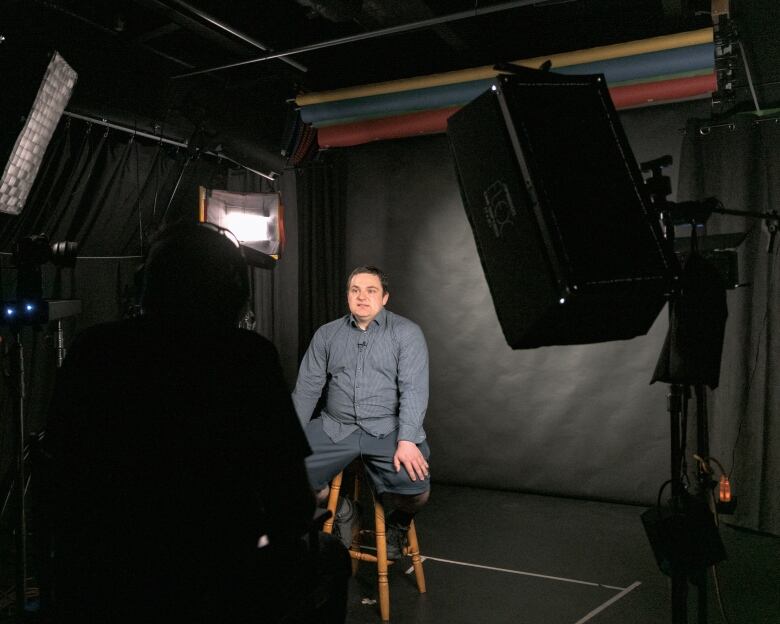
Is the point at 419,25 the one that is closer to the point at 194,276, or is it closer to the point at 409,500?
the point at 409,500

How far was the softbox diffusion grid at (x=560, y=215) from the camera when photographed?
1297mm

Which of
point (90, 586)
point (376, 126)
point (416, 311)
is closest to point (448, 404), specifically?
point (416, 311)

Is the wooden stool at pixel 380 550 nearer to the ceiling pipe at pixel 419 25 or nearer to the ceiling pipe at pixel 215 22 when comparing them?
the ceiling pipe at pixel 419 25

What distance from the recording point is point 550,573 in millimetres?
3230

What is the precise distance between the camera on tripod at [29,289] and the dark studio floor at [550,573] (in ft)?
5.78

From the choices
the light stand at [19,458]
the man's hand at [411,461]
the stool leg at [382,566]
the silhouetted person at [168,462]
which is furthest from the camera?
the man's hand at [411,461]

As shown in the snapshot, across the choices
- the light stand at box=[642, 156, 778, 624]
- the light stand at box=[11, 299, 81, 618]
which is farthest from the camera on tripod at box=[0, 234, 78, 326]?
the light stand at box=[642, 156, 778, 624]

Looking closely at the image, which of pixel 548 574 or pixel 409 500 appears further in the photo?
pixel 548 574

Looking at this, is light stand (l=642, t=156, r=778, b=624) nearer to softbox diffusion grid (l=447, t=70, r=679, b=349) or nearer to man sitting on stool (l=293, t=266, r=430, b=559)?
softbox diffusion grid (l=447, t=70, r=679, b=349)

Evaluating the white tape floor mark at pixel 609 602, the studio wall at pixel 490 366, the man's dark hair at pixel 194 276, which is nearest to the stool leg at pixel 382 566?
the white tape floor mark at pixel 609 602

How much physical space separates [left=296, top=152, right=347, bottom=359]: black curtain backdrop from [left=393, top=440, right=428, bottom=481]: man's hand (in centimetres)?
229

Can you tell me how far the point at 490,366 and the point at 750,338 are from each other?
5.51ft

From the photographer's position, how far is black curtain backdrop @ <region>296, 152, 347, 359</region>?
5.08 metres

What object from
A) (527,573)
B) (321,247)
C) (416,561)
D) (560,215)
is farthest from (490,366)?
(560,215)
